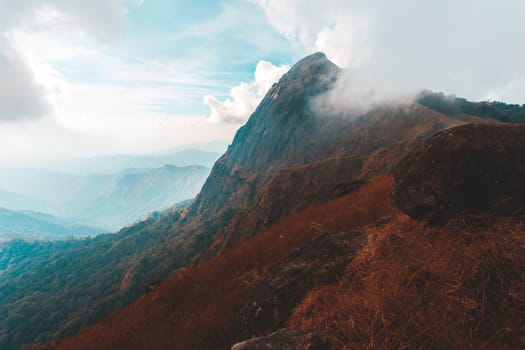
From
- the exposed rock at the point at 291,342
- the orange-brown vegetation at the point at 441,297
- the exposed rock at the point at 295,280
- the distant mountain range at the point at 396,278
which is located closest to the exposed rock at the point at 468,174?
the distant mountain range at the point at 396,278

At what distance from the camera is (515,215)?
157 inches

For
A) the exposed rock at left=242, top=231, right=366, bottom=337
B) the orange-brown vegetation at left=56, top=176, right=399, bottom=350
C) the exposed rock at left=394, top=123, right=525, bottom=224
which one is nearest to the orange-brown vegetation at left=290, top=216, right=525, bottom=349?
the exposed rock at left=394, top=123, right=525, bottom=224

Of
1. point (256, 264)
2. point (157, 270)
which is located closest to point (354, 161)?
point (256, 264)

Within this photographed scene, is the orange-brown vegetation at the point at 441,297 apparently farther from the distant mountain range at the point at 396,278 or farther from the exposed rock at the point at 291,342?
the exposed rock at the point at 291,342

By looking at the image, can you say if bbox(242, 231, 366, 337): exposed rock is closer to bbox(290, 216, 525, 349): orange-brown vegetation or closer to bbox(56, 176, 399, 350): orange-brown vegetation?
bbox(290, 216, 525, 349): orange-brown vegetation

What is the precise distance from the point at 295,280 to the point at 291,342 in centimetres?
216

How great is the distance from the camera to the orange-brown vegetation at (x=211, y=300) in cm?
592

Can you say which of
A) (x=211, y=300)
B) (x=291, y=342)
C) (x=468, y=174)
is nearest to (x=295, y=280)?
(x=291, y=342)

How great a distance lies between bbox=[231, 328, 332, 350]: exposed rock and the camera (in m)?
3.07

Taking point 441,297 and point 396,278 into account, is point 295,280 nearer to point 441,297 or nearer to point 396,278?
point 396,278

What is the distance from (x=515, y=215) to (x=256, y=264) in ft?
22.5

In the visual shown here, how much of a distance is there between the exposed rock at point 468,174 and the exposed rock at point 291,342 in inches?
118

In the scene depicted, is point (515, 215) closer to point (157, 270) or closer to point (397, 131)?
point (397, 131)

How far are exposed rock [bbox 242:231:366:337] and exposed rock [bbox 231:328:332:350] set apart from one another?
124 centimetres
